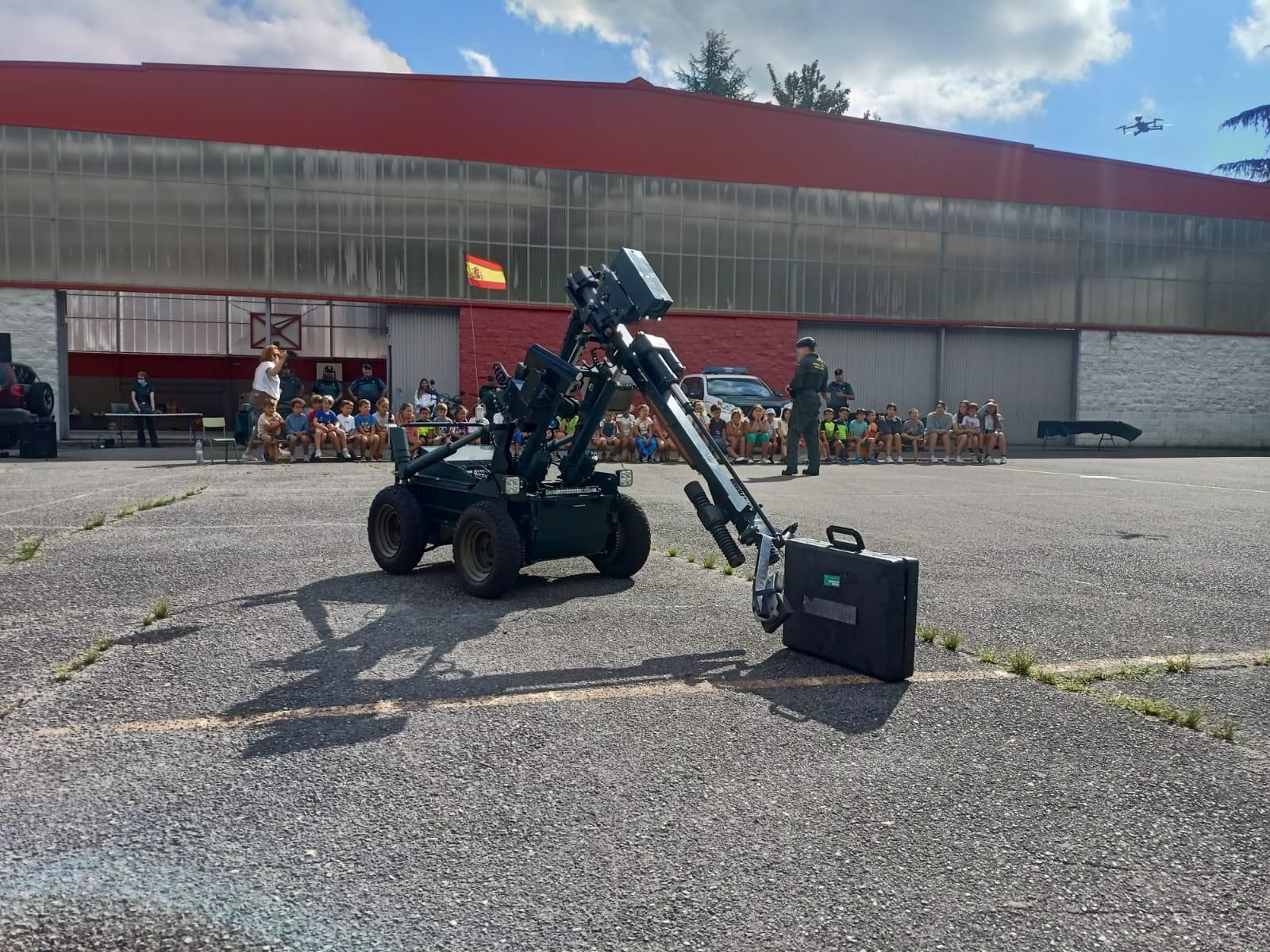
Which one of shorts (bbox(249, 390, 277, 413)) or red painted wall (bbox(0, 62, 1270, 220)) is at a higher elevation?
red painted wall (bbox(0, 62, 1270, 220))

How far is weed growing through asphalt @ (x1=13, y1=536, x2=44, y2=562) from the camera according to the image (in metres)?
7.41

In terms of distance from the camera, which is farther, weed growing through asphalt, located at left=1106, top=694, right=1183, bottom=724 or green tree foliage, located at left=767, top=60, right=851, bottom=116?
green tree foliage, located at left=767, top=60, right=851, bottom=116

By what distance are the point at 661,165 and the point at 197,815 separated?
26.1 metres

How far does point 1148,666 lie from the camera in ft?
15.8

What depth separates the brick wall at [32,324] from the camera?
23.4 meters

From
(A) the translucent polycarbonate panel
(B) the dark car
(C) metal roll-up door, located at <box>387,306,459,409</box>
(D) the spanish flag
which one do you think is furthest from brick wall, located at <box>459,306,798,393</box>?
(B) the dark car

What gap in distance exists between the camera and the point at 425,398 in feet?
74.2

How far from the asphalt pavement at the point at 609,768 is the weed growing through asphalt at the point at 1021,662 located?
0.11m

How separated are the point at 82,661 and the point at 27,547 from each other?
372cm

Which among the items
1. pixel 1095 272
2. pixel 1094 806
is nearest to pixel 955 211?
pixel 1095 272

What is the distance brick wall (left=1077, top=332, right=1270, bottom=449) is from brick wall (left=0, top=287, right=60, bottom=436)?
28.9 metres

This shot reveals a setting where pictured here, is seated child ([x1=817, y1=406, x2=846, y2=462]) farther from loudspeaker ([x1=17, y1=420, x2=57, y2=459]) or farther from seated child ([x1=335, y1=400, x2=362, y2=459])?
loudspeaker ([x1=17, y1=420, x2=57, y2=459])

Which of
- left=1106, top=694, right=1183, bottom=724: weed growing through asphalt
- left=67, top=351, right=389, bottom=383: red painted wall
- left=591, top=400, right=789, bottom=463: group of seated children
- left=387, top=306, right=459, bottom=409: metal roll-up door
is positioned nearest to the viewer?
left=1106, top=694, right=1183, bottom=724: weed growing through asphalt

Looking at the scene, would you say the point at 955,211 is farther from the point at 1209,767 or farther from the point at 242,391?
the point at 1209,767
